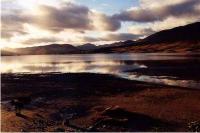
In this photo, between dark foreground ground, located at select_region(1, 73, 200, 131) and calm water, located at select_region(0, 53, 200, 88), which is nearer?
dark foreground ground, located at select_region(1, 73, 200, 131)

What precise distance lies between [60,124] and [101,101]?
983cm

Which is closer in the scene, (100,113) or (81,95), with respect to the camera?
(100,113)

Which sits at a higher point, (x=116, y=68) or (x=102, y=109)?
(x=116, y=68)

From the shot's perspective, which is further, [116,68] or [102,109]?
[116,68]

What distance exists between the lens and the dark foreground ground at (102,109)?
74.9 ft

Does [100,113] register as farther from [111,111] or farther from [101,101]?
[101,101]

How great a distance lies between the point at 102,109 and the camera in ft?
93.2

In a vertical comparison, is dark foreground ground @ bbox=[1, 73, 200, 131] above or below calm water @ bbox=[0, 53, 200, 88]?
below

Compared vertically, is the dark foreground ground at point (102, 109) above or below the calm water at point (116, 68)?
below

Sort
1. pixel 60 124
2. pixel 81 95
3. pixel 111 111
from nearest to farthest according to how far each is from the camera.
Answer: pixel 60 124 < pixel 111 111 < pixel 81 95

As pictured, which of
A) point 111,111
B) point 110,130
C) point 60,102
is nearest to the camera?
point 110,130

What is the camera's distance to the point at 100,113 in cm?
2617

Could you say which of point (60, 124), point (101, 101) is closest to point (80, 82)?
point (101, 101)

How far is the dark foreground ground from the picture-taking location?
22844mm
